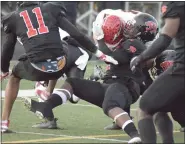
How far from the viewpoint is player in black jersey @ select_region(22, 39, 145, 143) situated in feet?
21.5

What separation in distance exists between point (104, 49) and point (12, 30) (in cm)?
105

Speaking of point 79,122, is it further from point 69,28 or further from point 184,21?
point 184,21

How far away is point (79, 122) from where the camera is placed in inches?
331

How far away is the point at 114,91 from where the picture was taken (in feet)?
22.4

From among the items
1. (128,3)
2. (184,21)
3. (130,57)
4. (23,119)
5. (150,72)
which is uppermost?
(184,21)

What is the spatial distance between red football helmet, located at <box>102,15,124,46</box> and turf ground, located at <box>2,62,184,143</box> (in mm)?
1068

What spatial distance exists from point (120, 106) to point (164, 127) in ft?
2.34

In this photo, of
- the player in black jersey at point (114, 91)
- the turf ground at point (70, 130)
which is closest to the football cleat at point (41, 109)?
the player in black jersey at point (114, 91)

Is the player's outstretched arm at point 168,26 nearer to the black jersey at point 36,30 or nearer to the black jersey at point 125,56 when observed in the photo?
the black jersey at point 125,56

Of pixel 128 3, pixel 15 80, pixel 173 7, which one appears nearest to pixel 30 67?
pixel 15 80

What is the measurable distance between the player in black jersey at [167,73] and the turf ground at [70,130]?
1335 millimetres

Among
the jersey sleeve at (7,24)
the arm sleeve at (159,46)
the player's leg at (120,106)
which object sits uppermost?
the arm sleeve at (159,46)

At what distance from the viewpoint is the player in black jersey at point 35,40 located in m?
7.20

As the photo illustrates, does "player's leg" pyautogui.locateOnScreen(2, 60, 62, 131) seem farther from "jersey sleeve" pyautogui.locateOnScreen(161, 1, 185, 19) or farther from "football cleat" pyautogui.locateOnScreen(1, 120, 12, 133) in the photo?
"jersey sleeve" pyautogui.locateOnScreen(161, 1, 185, 19)
